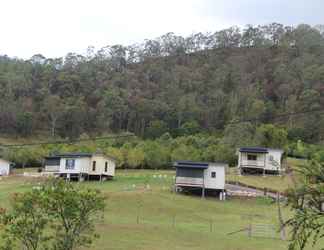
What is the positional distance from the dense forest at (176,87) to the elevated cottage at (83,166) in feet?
104

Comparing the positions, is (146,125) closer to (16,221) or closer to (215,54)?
(215,54)

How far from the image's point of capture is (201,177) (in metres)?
50.5

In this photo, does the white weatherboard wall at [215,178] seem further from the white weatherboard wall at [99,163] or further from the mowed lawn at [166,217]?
the white weatherboard wall at [99,163]

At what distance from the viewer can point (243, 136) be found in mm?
77875

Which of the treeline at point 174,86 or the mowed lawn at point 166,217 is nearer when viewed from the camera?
the mowed lawn at point 166,217

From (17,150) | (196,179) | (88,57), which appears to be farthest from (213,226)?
(88,57)

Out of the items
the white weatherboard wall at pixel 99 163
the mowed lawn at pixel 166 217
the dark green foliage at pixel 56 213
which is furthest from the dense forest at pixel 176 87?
the dark green foliage at pixel 56 213

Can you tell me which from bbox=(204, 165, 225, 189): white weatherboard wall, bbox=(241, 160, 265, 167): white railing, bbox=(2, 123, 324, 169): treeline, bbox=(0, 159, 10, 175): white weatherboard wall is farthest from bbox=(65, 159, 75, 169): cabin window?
bbox=(241, 160, 265, 167): white railing

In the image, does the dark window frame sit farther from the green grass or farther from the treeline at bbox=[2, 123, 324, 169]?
the green grass

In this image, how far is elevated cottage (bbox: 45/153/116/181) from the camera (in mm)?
56219

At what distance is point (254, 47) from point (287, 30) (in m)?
10.9

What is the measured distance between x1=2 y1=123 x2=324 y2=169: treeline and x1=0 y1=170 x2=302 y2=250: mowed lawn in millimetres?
10278

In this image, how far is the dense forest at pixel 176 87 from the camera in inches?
4121

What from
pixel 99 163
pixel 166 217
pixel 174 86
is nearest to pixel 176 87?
pixel 174 86
